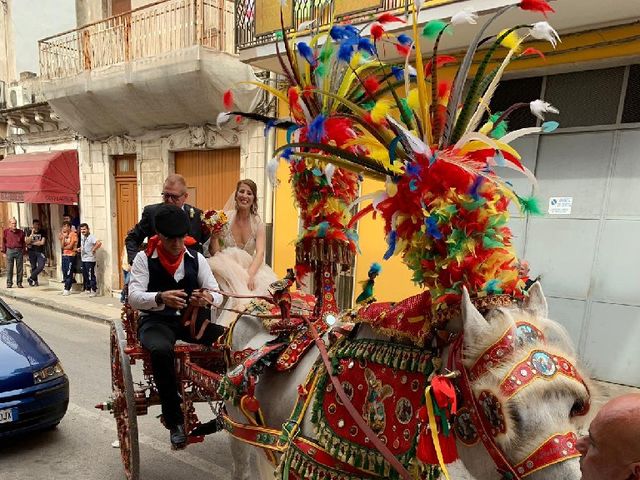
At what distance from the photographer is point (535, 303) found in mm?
1541

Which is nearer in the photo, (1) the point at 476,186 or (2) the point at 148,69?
(1) the point at 476,186

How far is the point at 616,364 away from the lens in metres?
5.41

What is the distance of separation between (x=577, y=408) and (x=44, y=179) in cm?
1288

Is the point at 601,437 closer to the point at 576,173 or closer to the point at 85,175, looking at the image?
the point at 576,173

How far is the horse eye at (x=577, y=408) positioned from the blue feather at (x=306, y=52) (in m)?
1.96

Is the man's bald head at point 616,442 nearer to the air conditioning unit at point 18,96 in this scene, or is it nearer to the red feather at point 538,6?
the red feather at point 538,6

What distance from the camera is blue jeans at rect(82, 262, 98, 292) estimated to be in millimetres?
11227

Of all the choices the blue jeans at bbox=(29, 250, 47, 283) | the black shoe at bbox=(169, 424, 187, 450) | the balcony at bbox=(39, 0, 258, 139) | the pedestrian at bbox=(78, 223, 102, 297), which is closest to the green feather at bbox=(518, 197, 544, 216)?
the black shoe at bbox=(169, 424, 187, 450)

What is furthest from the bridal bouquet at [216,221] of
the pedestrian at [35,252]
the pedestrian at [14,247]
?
the pedestrian at [14,247]

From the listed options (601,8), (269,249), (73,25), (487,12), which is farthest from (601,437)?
(73,25)

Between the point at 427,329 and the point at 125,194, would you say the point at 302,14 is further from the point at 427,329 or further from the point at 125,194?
the point at 125,194

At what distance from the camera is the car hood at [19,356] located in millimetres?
3832

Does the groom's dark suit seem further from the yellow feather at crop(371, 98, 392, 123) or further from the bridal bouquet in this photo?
the yellow feather at crop(371, 98, 392, 123)

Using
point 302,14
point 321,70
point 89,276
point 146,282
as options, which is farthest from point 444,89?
point 89,276
